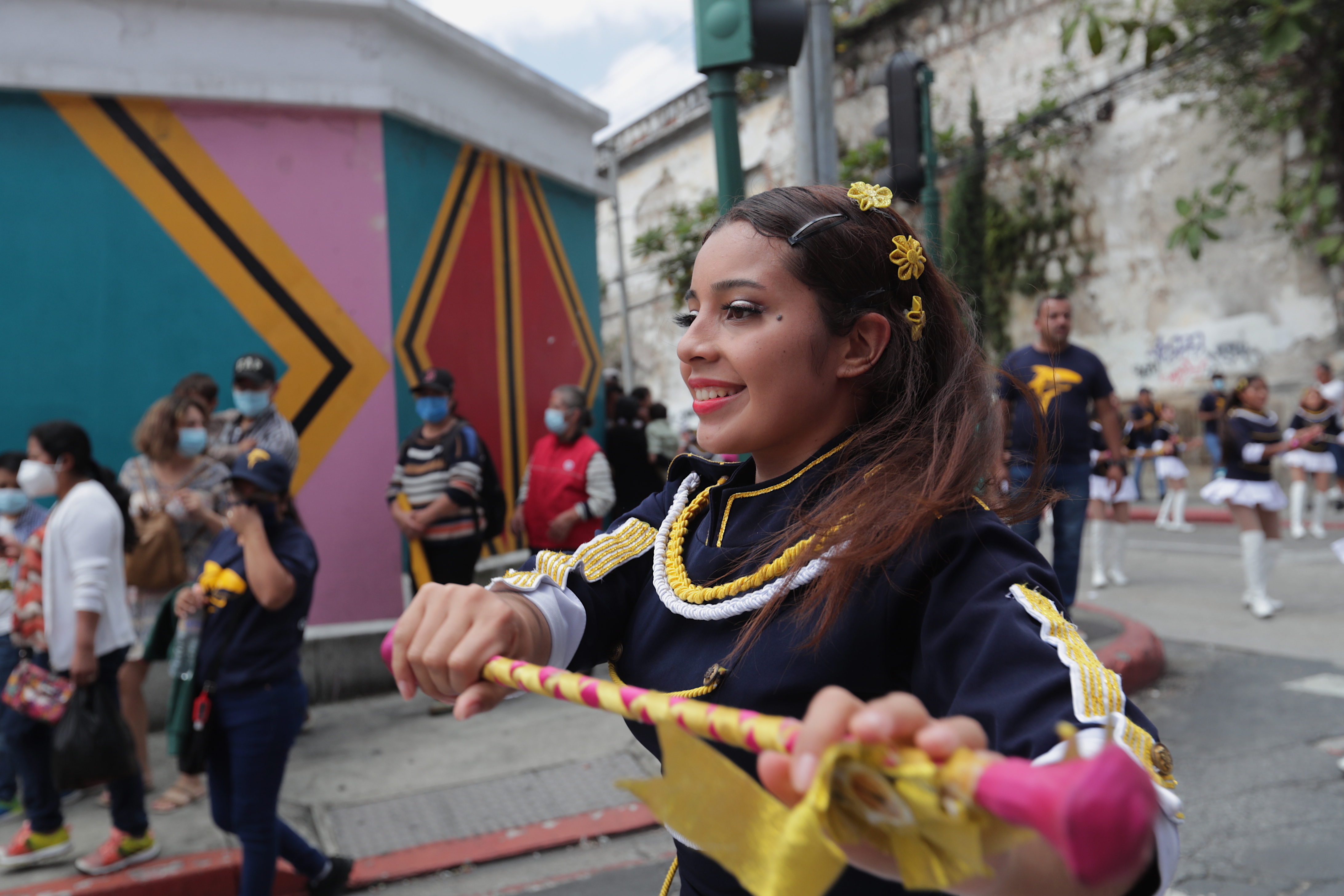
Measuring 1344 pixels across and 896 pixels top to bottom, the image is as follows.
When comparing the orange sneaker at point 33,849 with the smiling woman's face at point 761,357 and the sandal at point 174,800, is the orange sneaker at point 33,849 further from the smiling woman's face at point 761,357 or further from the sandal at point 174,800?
the smiling woman's face at point 761,357

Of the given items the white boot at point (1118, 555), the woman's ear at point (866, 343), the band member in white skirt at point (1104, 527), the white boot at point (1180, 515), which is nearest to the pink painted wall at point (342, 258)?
the woman's ear at point (866, 343)

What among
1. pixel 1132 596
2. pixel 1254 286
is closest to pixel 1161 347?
pixel 1254 286

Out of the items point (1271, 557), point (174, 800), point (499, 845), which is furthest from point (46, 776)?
point (1271, 557)

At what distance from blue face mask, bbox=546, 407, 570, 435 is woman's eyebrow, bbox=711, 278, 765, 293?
483 cm

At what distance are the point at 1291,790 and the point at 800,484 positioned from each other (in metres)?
3.76

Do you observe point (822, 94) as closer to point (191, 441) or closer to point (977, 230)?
point (191, 441)

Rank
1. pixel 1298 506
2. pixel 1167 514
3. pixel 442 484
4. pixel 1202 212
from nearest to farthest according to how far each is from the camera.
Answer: pixel 442 484, pixel 1298 506, pixel 1202 212, pixel 1167 514

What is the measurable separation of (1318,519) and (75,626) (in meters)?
11.3

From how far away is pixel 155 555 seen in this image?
4844 millimetres

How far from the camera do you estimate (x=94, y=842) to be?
13.5 ft

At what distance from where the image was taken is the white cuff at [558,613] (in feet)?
4.40

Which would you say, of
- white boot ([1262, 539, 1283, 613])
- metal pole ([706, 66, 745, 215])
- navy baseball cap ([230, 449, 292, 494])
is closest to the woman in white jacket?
navy baseball cap ([230, 449, 292, 494])

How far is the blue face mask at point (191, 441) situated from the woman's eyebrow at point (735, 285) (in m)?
4.37

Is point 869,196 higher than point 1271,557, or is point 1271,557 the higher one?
point 869,196
